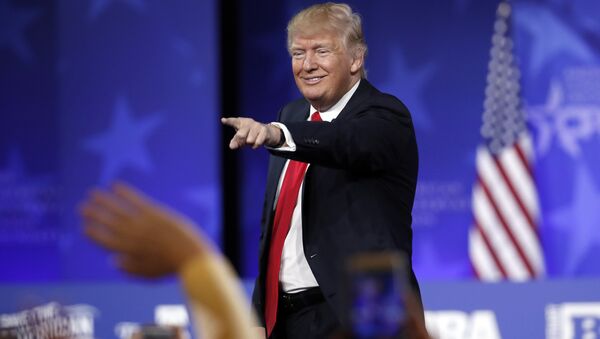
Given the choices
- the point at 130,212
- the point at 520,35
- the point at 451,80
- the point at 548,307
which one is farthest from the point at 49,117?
the point at 130,212

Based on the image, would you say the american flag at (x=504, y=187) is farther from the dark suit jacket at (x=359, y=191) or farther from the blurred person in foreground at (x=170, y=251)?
the blurred person in foreground at (x=170, y=251)

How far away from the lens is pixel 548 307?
444 centimetres

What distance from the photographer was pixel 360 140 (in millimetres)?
2576

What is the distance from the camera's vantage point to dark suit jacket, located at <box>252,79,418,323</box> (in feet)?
8.57

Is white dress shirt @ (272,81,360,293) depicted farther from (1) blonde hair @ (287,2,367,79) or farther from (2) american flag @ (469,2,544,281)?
(2) american flag @ (469,2,544,281)

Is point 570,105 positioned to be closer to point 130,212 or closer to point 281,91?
point 281,91

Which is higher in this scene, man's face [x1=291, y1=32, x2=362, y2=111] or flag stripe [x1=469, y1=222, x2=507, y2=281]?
man's face [x1=291, y1=32, x2=362, y2=111]

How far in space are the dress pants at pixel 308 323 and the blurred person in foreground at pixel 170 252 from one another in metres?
1.82

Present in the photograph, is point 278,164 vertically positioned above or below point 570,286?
above

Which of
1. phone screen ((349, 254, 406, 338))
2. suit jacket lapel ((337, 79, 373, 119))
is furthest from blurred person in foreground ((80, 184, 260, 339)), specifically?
suit jacket lapel ((337, 79, 373, 119))

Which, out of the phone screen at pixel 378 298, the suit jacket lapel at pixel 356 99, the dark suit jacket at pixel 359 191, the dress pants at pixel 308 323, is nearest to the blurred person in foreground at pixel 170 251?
the phone screen at pixel 378 298

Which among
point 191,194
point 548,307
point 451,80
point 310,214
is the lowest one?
point 548,307

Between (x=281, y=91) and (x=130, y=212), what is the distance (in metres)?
6.04

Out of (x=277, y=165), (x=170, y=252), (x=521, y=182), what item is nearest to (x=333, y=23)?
(x=277, y=165)
